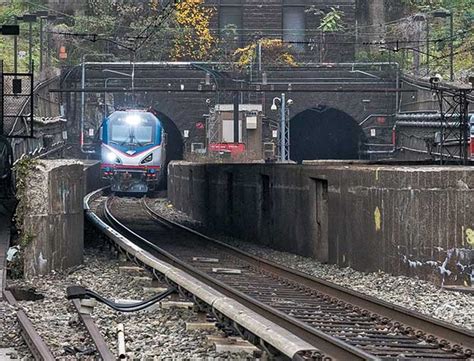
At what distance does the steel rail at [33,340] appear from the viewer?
983 centimetres

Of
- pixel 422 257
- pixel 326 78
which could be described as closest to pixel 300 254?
pixel 422 257

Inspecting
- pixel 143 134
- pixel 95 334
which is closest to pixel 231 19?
pixel 143 134

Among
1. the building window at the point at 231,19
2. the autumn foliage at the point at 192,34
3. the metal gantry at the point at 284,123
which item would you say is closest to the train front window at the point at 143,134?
the metal gantry at the point at 284,123

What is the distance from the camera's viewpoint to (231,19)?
63406mm

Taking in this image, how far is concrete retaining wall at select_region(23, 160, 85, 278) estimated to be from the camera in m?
16.7

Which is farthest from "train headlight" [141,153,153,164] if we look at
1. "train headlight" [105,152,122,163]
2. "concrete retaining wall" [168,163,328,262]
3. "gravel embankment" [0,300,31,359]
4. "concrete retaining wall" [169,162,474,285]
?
"gravel embankment" [0,300,31,359]

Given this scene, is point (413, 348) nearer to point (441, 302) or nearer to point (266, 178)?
point (441, 302)

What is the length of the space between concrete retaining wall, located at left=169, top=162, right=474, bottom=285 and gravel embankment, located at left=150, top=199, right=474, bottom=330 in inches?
10.2

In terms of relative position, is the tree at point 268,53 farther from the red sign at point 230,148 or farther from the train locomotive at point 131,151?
the train locomotive at point 131,151

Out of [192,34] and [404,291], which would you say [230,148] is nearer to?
[192,34]

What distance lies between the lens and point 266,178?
25422 mm

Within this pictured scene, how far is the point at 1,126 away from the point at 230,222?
6.65 metres

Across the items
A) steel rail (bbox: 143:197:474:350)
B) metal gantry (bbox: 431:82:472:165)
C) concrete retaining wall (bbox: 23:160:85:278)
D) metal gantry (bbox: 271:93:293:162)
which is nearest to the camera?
steel rail (bbox: 143:197:474:350)

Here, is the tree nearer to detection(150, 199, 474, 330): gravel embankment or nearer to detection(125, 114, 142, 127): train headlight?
detection(125, 114, 142, 127): train headlight
